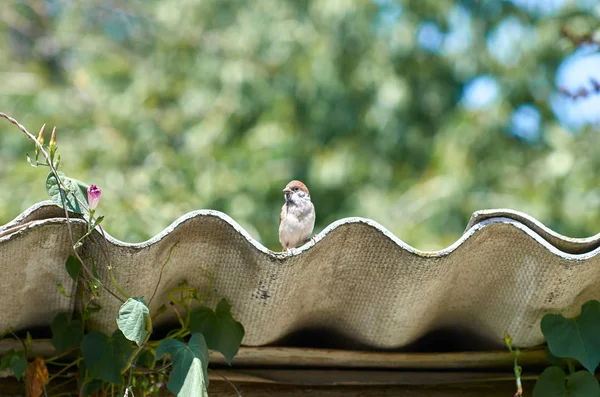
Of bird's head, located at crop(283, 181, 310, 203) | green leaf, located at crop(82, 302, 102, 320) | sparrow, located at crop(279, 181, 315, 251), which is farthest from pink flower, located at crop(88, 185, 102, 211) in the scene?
bird's head, located at crop(283, 181, 310, 203)

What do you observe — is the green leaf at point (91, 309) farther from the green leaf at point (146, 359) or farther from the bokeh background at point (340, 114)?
the bokeh background at point (340, 114)

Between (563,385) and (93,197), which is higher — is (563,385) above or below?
below

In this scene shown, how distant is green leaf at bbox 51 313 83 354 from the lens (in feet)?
6.10

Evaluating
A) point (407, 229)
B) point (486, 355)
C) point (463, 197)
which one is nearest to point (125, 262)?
point (486, 355)

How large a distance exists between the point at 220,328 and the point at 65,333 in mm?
350

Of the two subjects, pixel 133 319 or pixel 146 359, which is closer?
pixel 133 319

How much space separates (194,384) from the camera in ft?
5.60

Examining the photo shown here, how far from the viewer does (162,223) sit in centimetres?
531

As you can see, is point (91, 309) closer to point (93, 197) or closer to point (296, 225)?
point (93, 197)

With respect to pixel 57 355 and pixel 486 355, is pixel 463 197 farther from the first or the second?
pixel 57 355

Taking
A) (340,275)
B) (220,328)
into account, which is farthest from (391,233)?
(220,328)

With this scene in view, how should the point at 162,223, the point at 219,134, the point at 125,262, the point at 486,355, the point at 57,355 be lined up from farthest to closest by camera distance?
the point at 219,134 < the point at 162,223 < the point at 486,355 < the point at 57,355 < the point at 125,262

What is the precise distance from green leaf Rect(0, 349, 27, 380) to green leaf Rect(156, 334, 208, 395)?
0.33m

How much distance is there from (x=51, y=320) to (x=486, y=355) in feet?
3.56
